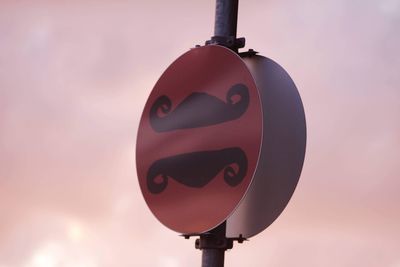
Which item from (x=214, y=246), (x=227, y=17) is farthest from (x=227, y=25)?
(x=214, y=246)

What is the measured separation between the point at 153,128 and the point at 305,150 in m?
0.91

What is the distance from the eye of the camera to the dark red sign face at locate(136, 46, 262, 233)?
15.7 feet

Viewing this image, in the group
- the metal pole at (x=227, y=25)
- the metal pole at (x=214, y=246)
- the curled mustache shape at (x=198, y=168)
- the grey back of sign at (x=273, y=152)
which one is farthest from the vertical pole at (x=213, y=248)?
the metal pole at (x=227, y=25)

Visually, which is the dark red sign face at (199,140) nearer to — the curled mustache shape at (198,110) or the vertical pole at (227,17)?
the curled mustache shape at (198,110)

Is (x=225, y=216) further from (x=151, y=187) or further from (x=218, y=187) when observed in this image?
Answer: (x=151, y=187)

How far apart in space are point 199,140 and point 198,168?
0.53ft

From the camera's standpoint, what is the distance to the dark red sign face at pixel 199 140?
188 inches

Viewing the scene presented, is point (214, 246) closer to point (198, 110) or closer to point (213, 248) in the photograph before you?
point (213, 248)

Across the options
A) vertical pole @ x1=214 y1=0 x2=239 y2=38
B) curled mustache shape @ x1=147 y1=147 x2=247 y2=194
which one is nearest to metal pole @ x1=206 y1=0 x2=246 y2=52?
vertical pole @ x1=214 y1=0 x2=239 y2=38

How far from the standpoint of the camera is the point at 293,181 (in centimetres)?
530

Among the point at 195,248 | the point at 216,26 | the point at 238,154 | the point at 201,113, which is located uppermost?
the point at 216,26

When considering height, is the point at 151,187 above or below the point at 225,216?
above

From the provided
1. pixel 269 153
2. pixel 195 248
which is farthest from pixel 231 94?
pixel 195 248

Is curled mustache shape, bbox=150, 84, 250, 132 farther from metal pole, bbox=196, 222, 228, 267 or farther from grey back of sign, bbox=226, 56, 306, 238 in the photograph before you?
metal pole, bbox=196, 222, 228, 267
